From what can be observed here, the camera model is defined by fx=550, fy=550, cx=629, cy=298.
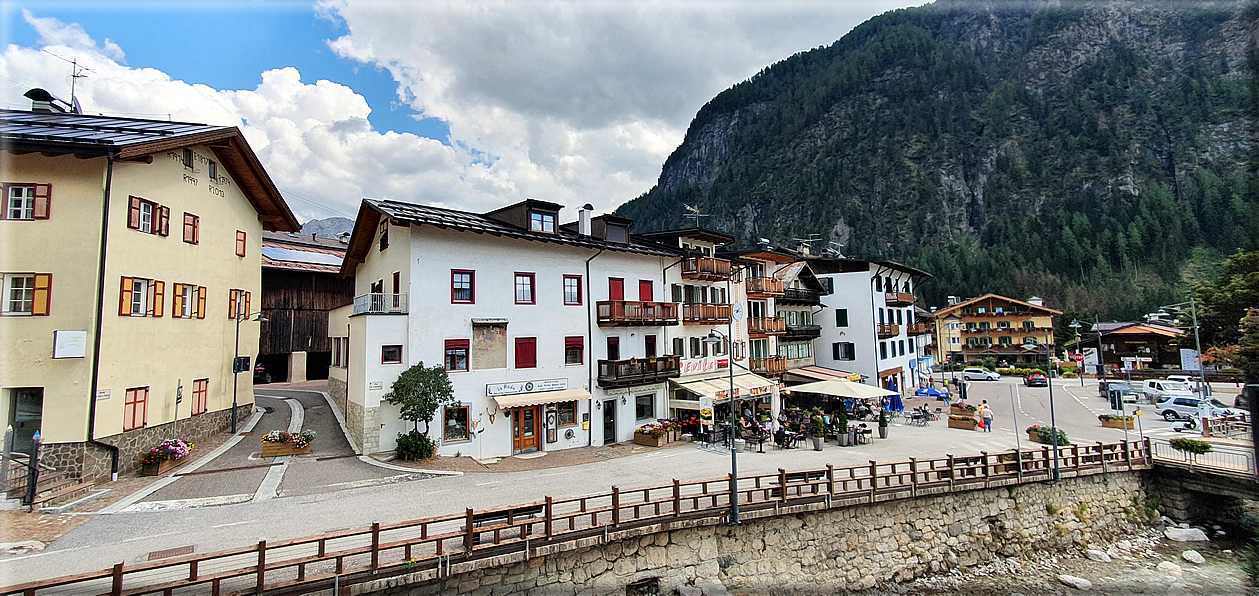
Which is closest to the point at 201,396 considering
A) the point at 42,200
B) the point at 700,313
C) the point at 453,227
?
the point at 42,200

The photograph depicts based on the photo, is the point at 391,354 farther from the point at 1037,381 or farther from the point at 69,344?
the point at 1037,381

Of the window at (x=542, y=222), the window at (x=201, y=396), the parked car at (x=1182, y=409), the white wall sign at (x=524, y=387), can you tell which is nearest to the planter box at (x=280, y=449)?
the window at (x=201, y=396)

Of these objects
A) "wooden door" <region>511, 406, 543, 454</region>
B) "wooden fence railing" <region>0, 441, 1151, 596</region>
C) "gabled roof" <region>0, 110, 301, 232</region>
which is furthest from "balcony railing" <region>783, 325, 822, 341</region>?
"gabled roof" <region>0, 110, 301, 232</region>

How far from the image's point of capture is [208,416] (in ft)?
74.0

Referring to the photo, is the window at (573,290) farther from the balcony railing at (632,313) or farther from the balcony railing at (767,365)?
the balcony railing at (767,365)

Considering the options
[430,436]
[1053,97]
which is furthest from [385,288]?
[1053,97]

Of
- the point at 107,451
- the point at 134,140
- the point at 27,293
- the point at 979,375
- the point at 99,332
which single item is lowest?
the point at 979,375

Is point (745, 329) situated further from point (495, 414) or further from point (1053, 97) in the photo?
point (1053, 97)

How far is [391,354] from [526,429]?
6530mm

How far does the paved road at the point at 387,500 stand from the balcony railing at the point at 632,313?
6624 millimetres

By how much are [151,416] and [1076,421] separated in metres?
47.1

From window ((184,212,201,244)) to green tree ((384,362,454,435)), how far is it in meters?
9.63

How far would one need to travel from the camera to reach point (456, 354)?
2266cm

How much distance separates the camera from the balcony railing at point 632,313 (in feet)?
88.3
